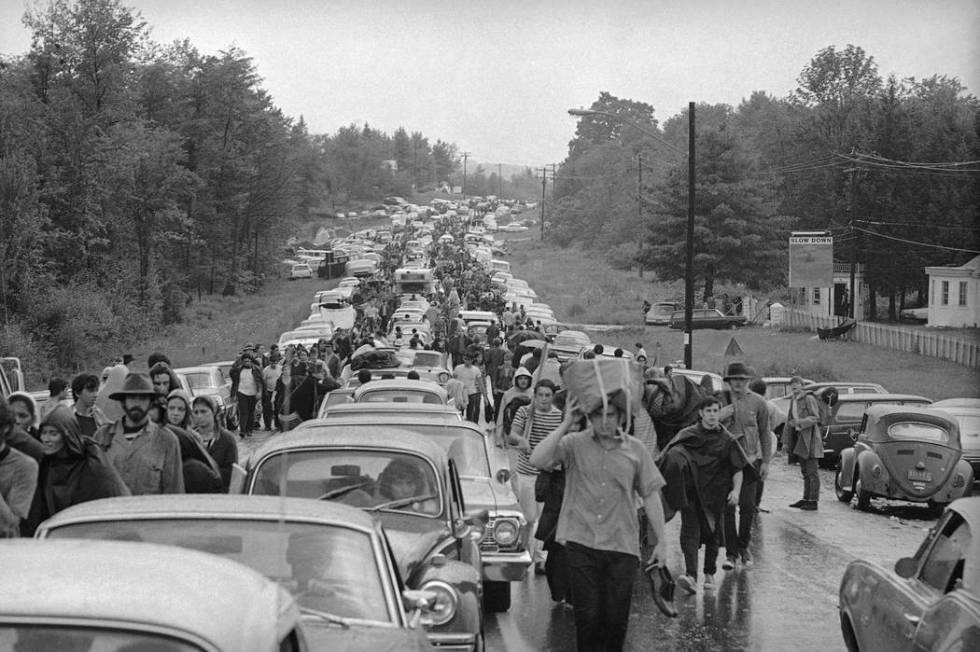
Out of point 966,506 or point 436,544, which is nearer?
point 966,506

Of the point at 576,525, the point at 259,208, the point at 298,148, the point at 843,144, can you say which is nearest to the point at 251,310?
the point at 259,208

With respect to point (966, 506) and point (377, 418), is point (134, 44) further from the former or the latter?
point (966, 506)

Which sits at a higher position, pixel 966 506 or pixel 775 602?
pixel 966 506

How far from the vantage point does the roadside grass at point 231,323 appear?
4816cm

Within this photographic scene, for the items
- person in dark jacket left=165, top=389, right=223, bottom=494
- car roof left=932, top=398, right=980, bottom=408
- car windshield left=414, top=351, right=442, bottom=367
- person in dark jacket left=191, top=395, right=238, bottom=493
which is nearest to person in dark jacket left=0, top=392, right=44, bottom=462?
person in dark jacket left=165, top=389, right=223, bottom=494

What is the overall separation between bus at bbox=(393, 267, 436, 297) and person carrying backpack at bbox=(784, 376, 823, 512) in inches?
2070

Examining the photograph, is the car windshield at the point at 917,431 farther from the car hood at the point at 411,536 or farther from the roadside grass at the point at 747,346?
the roadside grass at the point at 747,346

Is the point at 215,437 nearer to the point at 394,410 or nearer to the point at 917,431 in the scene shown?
the point at 394,410

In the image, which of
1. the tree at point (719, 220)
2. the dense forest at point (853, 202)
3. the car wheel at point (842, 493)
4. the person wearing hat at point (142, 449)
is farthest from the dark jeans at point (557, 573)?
the tree at point (719, 220)

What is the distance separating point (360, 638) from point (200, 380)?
2382 cm

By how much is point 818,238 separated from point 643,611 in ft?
166

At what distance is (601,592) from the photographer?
25.5 feet

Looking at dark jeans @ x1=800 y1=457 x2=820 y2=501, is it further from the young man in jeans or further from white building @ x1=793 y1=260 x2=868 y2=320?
white building @ x1=793 y1=260 x2=868 y2=320

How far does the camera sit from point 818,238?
60031 millimetres
